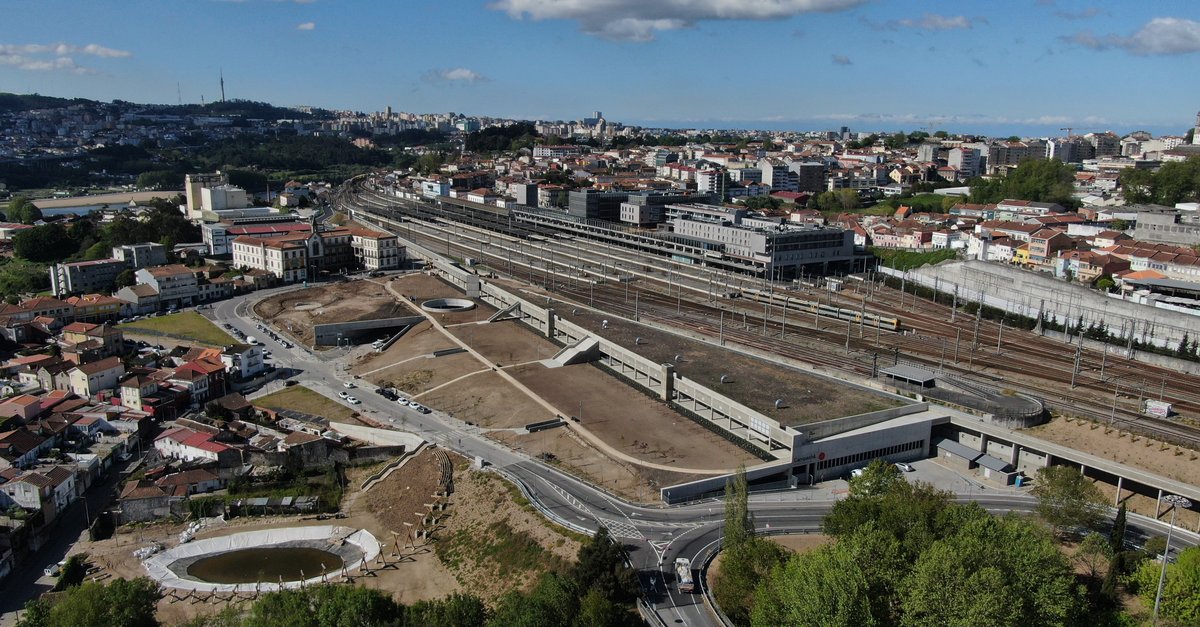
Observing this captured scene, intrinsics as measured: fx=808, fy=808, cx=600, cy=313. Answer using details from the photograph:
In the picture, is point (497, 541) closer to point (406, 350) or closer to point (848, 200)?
point (406, 350)

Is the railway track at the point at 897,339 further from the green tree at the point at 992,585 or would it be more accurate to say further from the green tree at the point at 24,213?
the green tree at the point at 24,213

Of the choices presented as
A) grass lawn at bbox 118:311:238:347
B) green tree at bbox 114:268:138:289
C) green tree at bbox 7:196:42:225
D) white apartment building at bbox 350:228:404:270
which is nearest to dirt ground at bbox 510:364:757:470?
grass lawn at bbox 118:311:238:347

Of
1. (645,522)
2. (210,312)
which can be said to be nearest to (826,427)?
(645,522)

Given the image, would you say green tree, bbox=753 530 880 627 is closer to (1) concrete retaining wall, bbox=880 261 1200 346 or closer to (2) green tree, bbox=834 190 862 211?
(1) concrete retaining wall, bbox=880 261 1200 346

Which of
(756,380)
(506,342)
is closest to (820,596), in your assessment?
(756,380)

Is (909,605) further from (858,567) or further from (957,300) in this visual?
(957,300)

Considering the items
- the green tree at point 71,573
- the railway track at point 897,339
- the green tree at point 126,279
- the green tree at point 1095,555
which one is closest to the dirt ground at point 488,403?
the railway track at point 897,339
